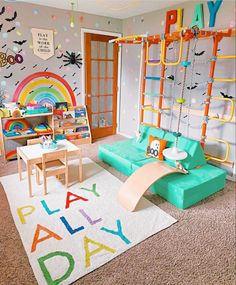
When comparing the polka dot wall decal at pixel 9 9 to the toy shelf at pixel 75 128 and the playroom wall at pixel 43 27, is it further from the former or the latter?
the toy shelf at pixel 75 128

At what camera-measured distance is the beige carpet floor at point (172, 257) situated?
1.64m

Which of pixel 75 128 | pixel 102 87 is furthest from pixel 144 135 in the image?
pixel 102 87

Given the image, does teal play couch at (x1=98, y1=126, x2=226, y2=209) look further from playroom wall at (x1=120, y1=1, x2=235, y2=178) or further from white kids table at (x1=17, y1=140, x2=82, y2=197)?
white kids table at (x1=17, y1=140, x2=82, y2=197)

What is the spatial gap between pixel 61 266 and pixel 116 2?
332cm

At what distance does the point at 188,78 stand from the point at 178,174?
4.83 ft

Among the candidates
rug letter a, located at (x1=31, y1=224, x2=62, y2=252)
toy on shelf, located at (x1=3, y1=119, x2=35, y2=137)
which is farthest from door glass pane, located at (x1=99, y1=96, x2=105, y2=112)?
rug letter a, located at (x1=31, y1=224, x2=62, y2=252)

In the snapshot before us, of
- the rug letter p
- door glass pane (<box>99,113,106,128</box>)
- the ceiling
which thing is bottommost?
the rug letter p

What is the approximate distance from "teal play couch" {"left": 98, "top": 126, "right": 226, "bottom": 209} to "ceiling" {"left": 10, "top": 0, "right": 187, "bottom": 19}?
176cm

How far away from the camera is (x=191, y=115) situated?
3432mm

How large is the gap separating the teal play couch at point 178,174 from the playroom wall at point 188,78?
46cm

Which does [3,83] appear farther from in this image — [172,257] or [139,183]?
[172,257]

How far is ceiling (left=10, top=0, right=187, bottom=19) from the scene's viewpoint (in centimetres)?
327

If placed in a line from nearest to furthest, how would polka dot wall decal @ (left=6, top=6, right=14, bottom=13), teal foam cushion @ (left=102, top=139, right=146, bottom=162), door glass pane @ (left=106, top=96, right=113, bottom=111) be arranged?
teal foam cushion @ (left=102, top=139, right=146, bottom=162) → polka dot wall decal @ (left=6, top=6, right=14, bottom=13) → door glass pane @ (left=106, top=96, right=113, bottom=111)

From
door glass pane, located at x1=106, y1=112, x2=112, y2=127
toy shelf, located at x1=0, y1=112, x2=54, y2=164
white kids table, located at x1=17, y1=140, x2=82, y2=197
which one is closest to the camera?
white kids table, located at x1=17, y1=140, x2=82, y2=197
